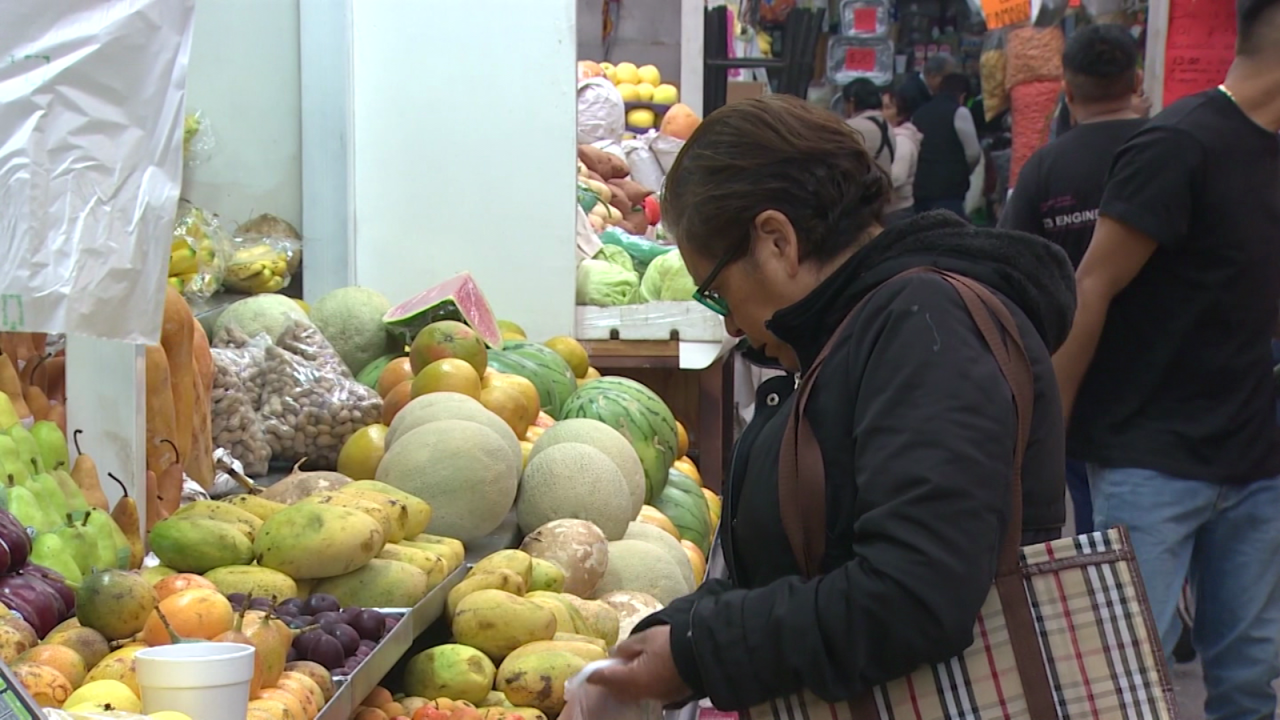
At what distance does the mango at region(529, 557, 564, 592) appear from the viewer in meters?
2.99

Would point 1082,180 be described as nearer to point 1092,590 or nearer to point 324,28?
point 1092,590

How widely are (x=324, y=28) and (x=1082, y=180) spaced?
9.99 ft

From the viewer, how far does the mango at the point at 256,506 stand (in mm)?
2816

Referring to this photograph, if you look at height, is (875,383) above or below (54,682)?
above

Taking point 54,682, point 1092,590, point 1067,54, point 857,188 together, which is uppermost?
point 1067,54

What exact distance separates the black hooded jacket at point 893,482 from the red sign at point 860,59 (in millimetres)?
12223

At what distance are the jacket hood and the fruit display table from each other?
3.71m

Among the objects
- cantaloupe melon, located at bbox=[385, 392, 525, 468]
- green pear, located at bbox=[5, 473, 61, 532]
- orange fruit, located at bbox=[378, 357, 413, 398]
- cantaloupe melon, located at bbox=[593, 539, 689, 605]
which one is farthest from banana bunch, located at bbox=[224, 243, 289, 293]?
green pear, located at bbox=[5, 473, 61, 532]

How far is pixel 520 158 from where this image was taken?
538 centimetres

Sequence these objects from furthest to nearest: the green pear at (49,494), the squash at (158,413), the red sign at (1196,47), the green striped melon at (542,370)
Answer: the red sign at (1196,47), the green striped melon at (542,370), the squash at (158,413), the green pear at (49,494)

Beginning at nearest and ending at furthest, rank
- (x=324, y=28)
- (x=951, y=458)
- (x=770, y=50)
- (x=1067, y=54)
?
(x=951, y=458) → (x=1067, y=54) → (x=324, y=28) → (x=770, y=50)

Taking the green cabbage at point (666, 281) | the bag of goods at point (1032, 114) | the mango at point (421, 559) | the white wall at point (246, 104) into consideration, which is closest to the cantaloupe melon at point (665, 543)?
the mango at point (421, 559)

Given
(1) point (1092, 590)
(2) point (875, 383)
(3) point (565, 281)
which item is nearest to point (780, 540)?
(2) point (875, 383)

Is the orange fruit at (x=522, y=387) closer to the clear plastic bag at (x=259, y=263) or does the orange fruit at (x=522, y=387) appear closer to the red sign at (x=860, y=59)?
the clear plastic bag at (x=259, y=263)
